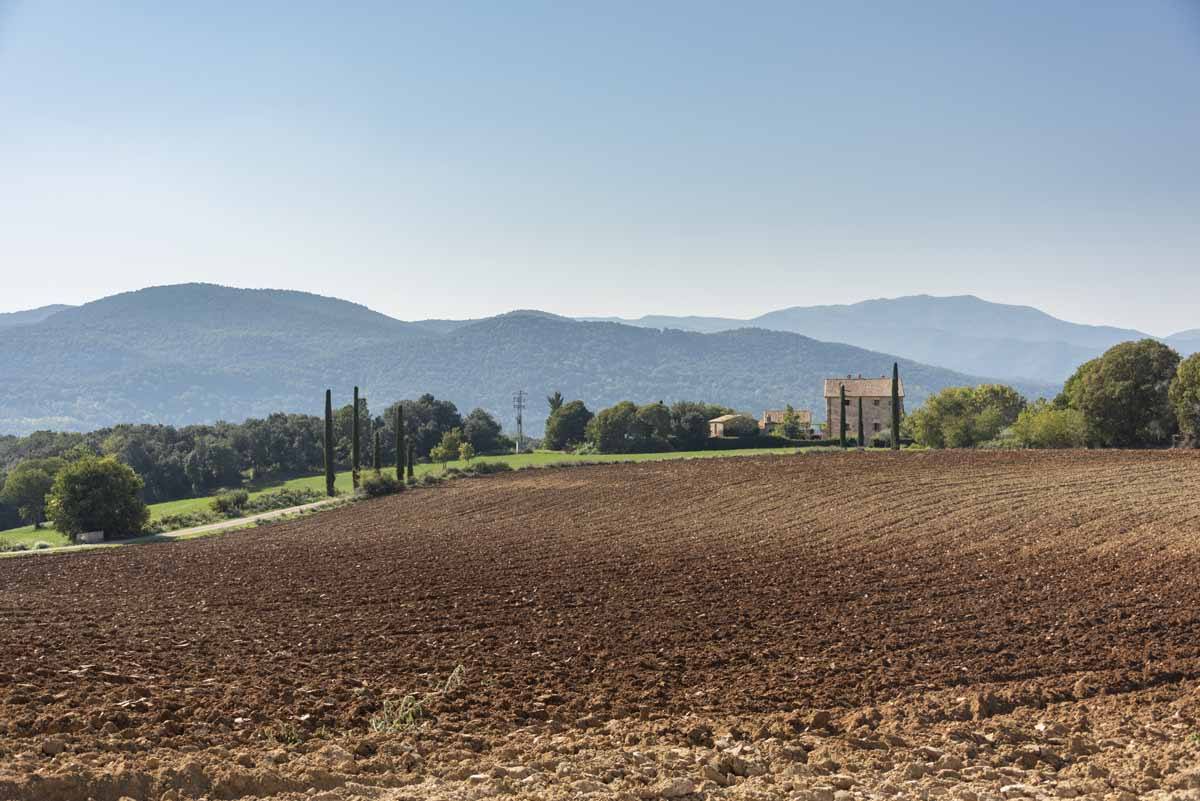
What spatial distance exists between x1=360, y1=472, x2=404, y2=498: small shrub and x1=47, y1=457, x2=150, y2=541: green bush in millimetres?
13589

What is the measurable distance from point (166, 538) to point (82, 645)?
32012 millimetres

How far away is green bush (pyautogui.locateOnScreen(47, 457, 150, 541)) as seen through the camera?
50750 millimetres

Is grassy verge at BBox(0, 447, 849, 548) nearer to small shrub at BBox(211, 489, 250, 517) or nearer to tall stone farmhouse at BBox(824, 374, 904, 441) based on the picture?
small shrub at BBox(211, 489, 250, 517)

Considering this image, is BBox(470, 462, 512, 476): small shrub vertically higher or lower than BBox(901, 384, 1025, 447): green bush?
lower

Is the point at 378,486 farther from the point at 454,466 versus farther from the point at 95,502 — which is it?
the point at 454,466

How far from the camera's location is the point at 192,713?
12.5 meters

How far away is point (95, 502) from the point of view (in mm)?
50750

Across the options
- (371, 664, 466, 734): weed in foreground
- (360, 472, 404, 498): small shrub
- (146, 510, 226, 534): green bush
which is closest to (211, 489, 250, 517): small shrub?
(146, 510, 226, 534): green bush

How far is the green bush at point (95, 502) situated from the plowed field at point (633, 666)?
60.2 ft

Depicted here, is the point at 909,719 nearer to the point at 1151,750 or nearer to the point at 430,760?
the point at 1151,750

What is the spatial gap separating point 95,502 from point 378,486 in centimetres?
1636

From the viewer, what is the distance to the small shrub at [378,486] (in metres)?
62.8

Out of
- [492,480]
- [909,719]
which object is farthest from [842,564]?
[492,480]

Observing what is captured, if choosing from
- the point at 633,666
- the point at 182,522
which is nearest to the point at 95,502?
the point at 182,522
